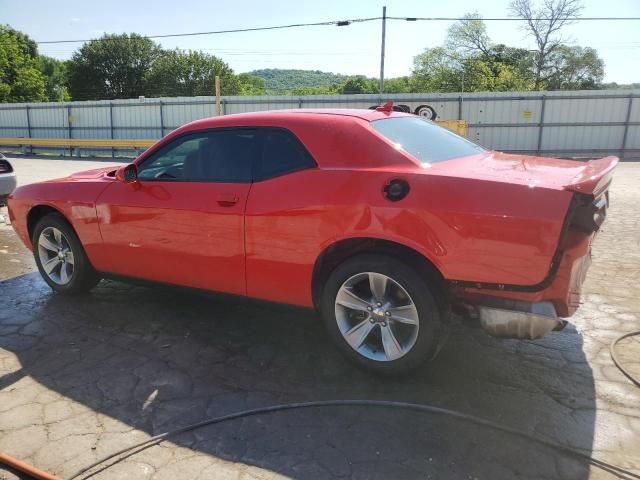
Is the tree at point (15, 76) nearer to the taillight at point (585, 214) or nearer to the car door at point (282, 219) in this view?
the car door at point (282, 219)

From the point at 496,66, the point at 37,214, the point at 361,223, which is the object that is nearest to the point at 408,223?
the point at 361,223

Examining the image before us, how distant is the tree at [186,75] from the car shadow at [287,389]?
218 feet

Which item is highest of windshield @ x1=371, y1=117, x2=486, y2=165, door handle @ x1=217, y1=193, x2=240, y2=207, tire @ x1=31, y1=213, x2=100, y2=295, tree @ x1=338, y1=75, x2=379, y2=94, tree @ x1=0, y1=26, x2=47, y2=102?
tree @ x1=338, y1=75, x2=379, y2=94

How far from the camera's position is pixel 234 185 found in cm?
359

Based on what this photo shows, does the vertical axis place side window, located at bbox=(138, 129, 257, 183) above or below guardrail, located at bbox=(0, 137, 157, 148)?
above

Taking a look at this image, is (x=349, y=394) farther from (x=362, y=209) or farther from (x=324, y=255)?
(x=362, y=209)

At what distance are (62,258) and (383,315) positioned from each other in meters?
3.17

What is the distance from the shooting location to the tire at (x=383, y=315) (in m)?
3.01

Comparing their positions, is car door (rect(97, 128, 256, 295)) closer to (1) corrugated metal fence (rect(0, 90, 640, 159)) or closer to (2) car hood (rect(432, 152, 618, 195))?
(2) car hood (rect(432, 152, 618, 195))

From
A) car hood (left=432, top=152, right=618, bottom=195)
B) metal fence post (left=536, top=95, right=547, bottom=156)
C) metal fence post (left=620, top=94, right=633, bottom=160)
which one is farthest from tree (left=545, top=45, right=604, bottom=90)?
car hood (left=432, top=152, right=618, bottom=195)

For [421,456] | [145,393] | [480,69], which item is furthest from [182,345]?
[480,69]

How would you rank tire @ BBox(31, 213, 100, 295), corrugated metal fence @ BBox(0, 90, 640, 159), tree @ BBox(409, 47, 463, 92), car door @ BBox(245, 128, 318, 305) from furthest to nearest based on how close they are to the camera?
tree @ BBox(409, 47, 463, 92)
corrugated metal fence @ BBox(0, 90, 640, 159)
tire @ BBox(31, 213, 100, 295)
car door @ BBox(245, 128, 318, 305)

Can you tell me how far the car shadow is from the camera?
8.28ft

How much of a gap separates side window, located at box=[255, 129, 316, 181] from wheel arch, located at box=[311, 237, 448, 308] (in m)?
0.58
